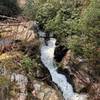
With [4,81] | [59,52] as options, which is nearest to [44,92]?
[4,81]

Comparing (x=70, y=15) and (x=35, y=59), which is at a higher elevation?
(x=70, y=15)

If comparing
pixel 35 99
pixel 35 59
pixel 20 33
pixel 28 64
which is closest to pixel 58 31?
pixel 20 33

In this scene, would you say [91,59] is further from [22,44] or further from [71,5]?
[71,5]

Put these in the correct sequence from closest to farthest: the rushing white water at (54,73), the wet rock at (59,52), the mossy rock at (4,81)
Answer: the mossy rock at (4,81) → the rushing white water at (54,73) → the wet rock at (59,52)

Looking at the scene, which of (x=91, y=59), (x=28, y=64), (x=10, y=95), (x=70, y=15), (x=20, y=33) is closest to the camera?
(x=10, y=95)

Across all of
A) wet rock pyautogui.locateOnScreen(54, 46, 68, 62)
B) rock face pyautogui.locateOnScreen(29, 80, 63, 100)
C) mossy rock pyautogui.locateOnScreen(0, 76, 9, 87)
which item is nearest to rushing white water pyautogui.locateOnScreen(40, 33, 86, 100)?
wet rock pyautogui.locateOnScreen(54, 46, 68, 62)

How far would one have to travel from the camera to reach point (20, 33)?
17.6m

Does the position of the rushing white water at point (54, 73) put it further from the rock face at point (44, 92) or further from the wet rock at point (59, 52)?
the rock face at point (44, 92)

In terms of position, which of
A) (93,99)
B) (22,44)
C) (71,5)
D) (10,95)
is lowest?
(93,99)

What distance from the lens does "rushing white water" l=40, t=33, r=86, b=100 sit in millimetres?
15398

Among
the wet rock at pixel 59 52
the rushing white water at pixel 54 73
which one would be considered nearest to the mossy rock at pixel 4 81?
the rushing white water at pixel 54 73

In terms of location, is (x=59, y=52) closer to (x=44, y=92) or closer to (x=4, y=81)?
(x=44, y=92)

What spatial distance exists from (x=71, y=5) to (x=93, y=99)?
7.20 meters

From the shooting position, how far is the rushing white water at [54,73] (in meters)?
15.4
